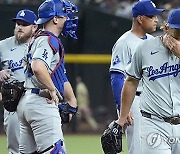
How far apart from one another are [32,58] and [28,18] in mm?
2060

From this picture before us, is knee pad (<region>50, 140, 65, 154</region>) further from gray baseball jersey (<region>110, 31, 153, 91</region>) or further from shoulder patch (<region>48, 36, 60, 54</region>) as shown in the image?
gray baseball jersey (<region>110, 31, 153, 91</region>)

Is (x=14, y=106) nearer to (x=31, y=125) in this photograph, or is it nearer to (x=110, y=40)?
(x=31, y=125)

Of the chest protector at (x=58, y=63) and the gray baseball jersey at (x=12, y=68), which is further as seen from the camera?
the gray baseball jersey at (x=12, y=68)

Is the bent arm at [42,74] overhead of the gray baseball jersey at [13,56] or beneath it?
overhead

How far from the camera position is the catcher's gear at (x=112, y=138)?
6227mm

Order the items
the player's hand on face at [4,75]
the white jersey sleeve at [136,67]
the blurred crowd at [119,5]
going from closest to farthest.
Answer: the white jersey sleeve at [136,67] < the player's hand on face at [4,75] < the blurred crowd at [119,5]

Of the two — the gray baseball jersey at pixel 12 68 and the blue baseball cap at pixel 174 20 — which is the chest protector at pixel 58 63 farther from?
the gray baseball jersey at pixel 12 68

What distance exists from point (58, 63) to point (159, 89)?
44.7 inches

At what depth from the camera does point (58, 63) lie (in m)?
6.48

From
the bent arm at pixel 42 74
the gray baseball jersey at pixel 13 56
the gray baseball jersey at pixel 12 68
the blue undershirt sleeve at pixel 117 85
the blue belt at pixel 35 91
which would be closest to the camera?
the bent arm at pixel 42 74

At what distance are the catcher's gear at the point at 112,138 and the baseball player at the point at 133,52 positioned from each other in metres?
0.89

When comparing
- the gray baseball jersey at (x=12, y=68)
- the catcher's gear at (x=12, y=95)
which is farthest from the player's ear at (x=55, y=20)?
the gray baseball jersey at (x=12, y=68)

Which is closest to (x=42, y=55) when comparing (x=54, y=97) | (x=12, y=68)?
(x=54, y=97)

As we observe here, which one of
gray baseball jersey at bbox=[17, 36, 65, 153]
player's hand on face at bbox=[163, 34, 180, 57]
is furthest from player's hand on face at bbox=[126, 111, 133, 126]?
player's hand on face at bbox=[163, 34, 180, 57]
